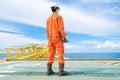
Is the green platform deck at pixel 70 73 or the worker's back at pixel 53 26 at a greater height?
the worker's back at pixel 53 26

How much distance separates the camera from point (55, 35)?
24.5 ft

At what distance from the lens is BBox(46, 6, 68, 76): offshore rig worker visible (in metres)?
7.38

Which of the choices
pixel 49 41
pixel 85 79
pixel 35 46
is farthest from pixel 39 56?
pixel 85 79

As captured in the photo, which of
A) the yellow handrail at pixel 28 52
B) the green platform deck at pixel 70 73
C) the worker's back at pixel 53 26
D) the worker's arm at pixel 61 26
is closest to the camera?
the green platform deck at pixel 70 73

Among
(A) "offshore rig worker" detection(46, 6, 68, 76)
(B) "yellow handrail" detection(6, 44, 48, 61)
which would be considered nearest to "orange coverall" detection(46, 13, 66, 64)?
(A) "offshore rig worker" detection(46, 6, 68, 76)

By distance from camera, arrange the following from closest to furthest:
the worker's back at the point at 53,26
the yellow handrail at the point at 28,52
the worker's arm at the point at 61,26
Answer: the worker's arm at the point at 61,26
the worker's back at the point at 53,26
the yellow handrail at the point at 28,52

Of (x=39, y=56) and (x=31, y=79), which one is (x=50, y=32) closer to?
(x=31, y=79)

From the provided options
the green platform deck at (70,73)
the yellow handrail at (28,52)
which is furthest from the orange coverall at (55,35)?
the yellow handrail at (28,52)

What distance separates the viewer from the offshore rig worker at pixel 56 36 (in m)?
7.38

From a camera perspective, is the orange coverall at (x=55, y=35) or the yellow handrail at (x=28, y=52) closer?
the orange coverall at (x=55, y=35)

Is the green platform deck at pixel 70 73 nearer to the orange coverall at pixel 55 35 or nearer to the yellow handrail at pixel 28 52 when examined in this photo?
the orange coverall at pixel 55 35

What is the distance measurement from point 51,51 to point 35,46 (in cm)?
1593

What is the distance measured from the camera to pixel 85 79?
6.25 m

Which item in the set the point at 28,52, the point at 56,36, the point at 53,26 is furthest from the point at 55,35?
the point at 28,52
